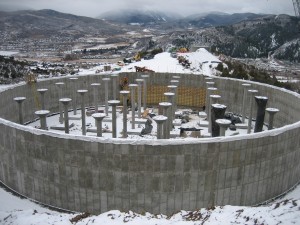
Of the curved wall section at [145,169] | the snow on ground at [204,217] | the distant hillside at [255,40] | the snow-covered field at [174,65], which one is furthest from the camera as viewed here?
the distant hillside at [255,40]

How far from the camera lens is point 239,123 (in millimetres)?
25375

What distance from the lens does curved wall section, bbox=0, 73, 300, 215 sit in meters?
12.4

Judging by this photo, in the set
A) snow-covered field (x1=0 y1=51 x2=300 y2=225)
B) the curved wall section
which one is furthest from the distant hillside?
snow-covered field (x1=0 y1=51 x2=300 y2=225)

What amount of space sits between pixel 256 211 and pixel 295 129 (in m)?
6.59

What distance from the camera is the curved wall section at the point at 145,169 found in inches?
489

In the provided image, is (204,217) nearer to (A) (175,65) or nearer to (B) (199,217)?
(B) (199,217)

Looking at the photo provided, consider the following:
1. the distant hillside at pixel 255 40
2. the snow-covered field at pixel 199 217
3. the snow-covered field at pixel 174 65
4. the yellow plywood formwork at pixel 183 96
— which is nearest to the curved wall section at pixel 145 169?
the snow-covered field at pixel 199 217

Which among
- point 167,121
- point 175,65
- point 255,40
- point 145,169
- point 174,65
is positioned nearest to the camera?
point 145,169

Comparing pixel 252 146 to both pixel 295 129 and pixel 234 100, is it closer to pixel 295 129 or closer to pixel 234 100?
pixel 295 129

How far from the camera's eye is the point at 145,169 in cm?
1245

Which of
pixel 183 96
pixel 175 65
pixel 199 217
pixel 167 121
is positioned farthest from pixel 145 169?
pixel 175 65

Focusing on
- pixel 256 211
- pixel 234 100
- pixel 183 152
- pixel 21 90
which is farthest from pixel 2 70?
pixel 256 211

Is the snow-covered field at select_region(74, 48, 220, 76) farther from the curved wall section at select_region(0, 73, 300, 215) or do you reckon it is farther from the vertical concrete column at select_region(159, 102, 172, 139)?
the curved wall section at select_region(0, 73, 300, 215)

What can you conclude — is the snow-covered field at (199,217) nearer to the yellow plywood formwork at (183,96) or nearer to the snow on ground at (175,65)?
the yellow plywood formwork at (183,96)
